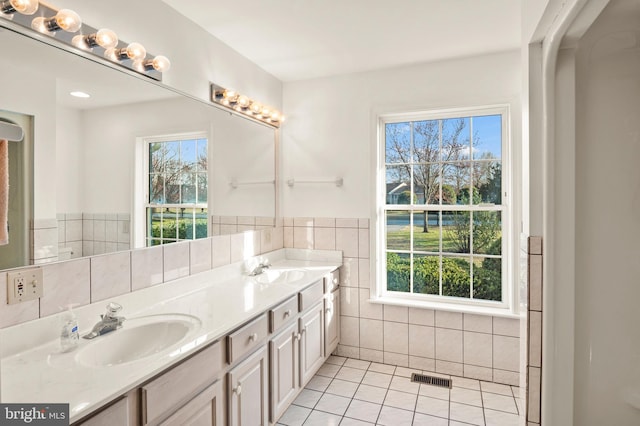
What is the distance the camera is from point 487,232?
2.66 meters

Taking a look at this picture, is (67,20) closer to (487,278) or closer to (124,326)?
(124,326)

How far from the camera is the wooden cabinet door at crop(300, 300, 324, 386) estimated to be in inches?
87.7

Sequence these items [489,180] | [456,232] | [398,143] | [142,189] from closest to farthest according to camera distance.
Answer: [142,189], [489,180], [456,232], [398,143]

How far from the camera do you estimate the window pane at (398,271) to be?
2.90 m

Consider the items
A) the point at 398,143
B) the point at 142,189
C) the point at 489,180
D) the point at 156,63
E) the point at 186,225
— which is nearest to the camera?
the point at 156,63

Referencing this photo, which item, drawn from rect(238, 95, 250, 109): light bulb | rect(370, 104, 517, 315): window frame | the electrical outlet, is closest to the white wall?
rect(370, 104, 517, 315): window frame

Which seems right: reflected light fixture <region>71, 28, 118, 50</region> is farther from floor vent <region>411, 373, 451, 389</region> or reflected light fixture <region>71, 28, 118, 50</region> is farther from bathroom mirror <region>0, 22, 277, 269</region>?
floor vent <region>411, 373, 451, 389</region>

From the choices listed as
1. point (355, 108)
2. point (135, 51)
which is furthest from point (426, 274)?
point (135, 51)

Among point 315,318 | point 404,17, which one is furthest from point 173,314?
point 404,17

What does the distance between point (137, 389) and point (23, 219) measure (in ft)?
2.68

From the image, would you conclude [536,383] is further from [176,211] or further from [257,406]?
[176,211]

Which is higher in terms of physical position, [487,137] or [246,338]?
[487,137]

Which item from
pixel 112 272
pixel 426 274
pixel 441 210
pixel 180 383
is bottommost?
pixel 180 383

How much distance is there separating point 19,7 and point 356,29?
1.67 meters
